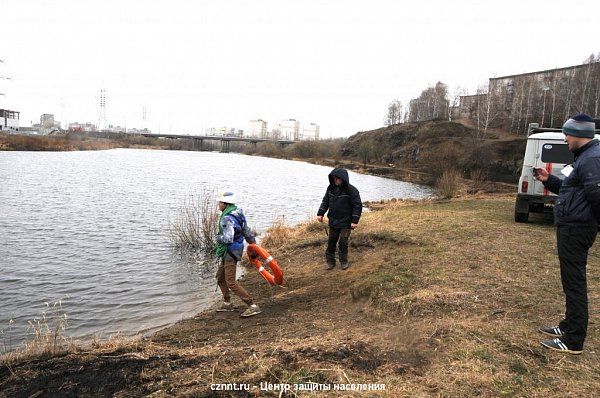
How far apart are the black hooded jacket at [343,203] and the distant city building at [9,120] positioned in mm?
140769

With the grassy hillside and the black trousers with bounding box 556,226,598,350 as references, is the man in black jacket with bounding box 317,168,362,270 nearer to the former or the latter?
the black trousers with bounding box 556,226,598,350

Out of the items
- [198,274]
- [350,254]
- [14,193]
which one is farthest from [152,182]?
[350,254]

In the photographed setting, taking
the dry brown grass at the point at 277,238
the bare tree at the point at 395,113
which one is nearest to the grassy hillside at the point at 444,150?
the bare tree at the point at 395,113

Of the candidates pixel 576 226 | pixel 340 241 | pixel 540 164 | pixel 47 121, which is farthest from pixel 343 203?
pixel 47 121

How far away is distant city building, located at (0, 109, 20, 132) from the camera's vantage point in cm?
12269

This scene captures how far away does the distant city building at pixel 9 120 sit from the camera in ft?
403

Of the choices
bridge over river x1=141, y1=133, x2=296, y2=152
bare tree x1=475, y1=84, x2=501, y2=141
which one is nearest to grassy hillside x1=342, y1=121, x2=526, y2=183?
bare tree x1=475, y1=84, x2=501, y2=141

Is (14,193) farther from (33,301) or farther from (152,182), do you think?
(33,301)

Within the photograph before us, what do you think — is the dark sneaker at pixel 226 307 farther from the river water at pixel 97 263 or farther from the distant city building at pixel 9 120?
the distant city building at pixel 9 120

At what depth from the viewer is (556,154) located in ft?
38.4

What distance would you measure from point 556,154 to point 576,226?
8.65m

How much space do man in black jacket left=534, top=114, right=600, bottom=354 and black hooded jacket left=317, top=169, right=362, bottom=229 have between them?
4.15m

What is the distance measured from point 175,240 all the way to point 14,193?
16.7 meters

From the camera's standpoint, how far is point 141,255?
13.5 meters
